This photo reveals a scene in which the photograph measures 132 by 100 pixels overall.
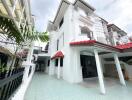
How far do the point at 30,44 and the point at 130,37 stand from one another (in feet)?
50.3

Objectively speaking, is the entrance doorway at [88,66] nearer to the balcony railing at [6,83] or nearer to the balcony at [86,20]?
the balcony at [86,20]

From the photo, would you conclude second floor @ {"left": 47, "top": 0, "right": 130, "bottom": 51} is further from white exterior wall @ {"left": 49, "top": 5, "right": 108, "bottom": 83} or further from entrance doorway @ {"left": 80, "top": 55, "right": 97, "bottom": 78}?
entrance doorway @ {"left": 80, "top": 55, "right": 97, "bottom": 78}

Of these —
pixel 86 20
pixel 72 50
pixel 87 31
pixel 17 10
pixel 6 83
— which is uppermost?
pixel 86 20

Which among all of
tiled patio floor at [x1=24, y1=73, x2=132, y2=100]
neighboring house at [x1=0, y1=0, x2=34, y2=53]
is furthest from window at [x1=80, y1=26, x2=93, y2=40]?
neighboring house at [x1=0, y1=0, x2=34, y2=53]

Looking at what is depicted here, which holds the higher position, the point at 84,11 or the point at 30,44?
the point at 84,11

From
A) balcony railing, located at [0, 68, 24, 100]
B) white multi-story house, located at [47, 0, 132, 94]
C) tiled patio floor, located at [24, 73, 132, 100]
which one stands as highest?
white multi-story house, located at [47, 0, 132, 94]

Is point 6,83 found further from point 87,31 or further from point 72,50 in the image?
point 87,31

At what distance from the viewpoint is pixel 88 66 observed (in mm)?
9406

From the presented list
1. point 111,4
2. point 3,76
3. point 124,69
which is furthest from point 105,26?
point 3,76

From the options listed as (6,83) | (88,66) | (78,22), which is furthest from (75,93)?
(78,22)

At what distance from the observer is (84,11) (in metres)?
10.7

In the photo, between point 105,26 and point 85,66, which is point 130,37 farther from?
point 85,66

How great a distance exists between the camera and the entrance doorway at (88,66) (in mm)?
8969

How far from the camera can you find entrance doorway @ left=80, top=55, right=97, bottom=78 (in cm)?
897
